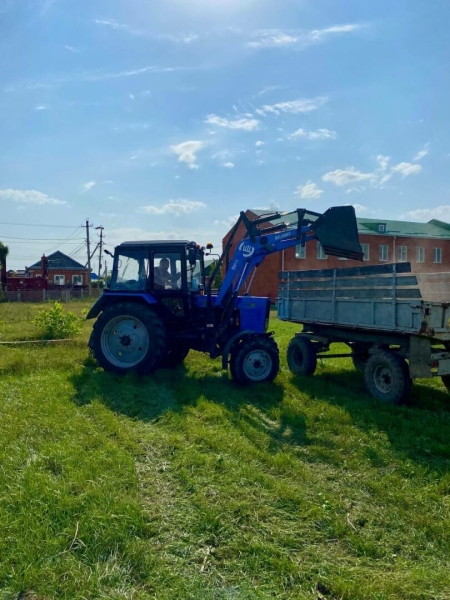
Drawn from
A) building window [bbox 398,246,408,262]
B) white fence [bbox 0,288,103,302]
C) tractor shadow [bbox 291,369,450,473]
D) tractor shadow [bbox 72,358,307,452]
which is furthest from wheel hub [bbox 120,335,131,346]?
building window [bbox 398,246,408,262]

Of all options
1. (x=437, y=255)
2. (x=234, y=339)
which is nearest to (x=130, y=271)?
(x=234, y=339)

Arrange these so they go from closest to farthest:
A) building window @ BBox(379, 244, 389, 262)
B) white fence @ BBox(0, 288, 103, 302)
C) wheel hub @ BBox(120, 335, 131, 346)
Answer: wheel hub @ BBox(120, 335, 131, 346)
white fence @ BBox(0, 288, 103, 302)
building window @ BBox(379, 244, 389, 262)

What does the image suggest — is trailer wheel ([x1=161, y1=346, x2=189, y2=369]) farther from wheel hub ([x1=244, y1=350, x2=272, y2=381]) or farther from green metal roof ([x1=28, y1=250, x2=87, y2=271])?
green metal roof ([x1=28, y1=250, x2=87, y2=271])

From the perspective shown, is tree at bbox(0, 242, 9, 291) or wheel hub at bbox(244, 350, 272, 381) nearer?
wheel hub at bbox(244, 350, 272, 381)

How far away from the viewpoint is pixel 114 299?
8.84 m

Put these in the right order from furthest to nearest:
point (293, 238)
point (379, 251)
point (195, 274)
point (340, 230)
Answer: point (379, 251), point (195, 274), point (293, 238), point (340, 230)

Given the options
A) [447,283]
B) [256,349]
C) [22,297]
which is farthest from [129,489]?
[22,297]

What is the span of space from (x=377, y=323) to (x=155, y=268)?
3980 millimetres

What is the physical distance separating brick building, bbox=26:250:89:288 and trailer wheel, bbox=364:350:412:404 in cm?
4984

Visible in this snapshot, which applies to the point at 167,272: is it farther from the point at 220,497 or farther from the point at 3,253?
the point at 3,253

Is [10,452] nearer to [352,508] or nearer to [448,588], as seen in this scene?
[352,508]

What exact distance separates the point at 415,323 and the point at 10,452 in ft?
17.2

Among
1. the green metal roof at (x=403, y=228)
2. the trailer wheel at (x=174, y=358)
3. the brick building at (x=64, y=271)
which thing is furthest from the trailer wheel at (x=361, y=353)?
the brick building at (x=64, y=271)

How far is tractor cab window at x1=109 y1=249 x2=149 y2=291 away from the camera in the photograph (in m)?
8.62
